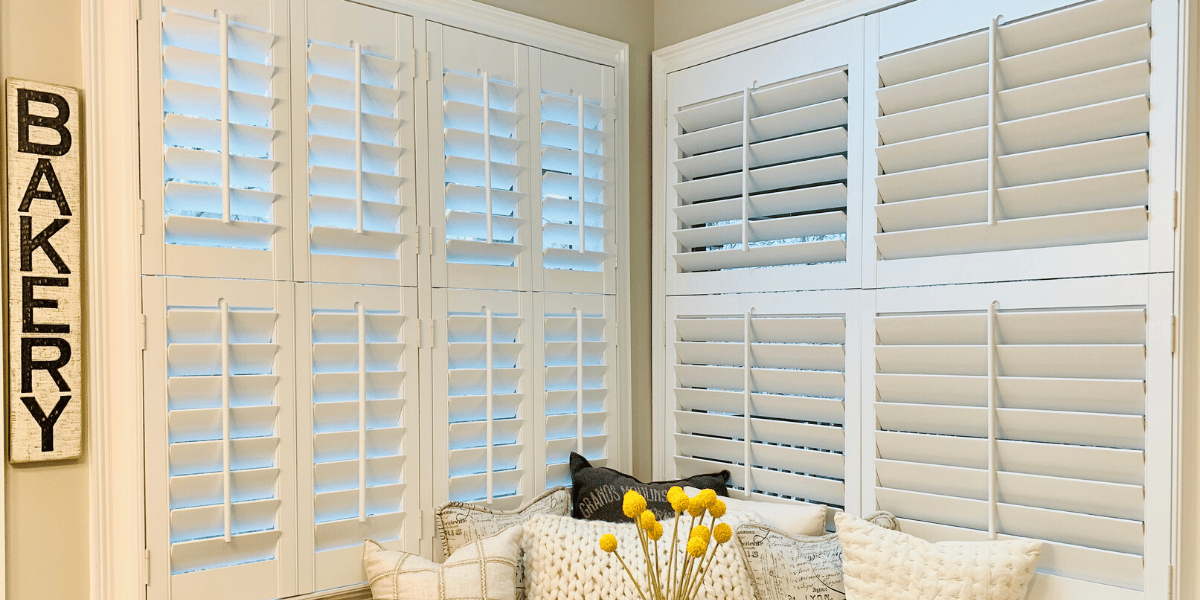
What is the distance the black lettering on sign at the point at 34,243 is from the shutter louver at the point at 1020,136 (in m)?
1.85

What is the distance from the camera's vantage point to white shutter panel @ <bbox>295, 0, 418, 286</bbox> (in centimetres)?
207

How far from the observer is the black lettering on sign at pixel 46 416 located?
1.71m

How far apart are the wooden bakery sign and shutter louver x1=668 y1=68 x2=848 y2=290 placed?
1.61 m

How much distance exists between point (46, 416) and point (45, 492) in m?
0.16

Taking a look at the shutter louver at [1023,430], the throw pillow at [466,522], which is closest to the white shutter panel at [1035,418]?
the shutter louver at [1023,430]

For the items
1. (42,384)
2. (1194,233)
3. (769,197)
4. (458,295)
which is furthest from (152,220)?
(1194,233)

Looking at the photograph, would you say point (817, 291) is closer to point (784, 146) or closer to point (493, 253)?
point (784, 146)

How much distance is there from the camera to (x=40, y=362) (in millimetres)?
1721

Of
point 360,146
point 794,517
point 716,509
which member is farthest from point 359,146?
point 794,517

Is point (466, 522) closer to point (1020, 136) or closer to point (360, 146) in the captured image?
point (360, 146)

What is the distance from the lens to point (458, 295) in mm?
2307

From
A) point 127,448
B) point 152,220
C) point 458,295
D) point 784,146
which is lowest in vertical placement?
point 127,448

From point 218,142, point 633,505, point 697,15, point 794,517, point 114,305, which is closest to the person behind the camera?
point 633,505

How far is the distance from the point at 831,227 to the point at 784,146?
278 millimetres
